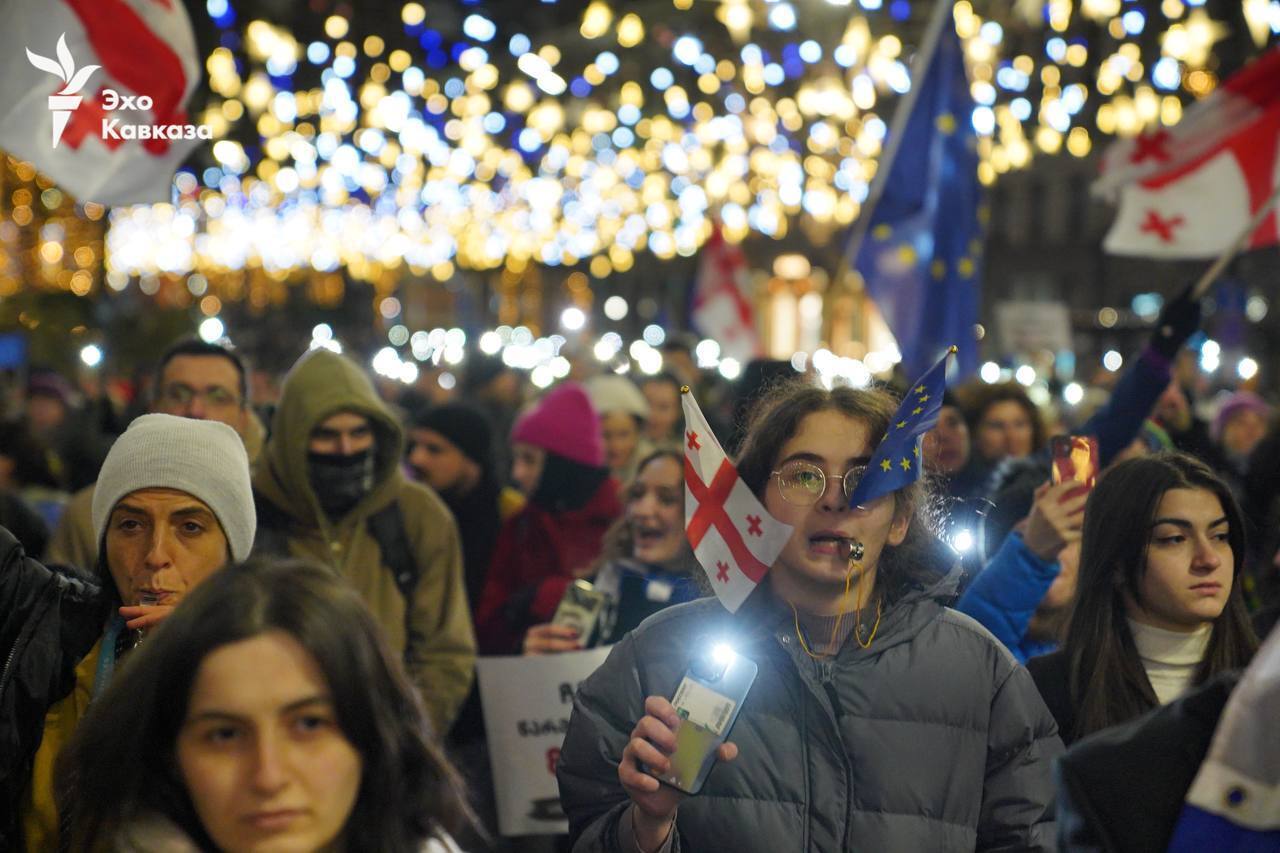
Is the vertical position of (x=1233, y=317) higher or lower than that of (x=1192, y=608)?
higher

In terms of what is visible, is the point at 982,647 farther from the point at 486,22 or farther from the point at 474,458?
the point at 486,22

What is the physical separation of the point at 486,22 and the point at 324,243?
2058cm

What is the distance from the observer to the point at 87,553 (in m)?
5.72

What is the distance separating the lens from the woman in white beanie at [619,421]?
9.35 m

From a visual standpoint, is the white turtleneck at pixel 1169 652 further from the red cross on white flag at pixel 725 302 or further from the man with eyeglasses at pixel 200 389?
the red cross on white flag at pixel 725 302

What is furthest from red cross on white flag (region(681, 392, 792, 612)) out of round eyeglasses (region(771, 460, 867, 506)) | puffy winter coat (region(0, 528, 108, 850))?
puffy winter coat (region(0, 528, 108, 850))

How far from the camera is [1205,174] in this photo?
890 cm

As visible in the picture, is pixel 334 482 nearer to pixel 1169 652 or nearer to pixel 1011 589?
pixel 1011 589

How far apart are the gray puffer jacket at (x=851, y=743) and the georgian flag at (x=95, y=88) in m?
3.67

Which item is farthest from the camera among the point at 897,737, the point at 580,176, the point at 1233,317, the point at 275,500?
the point at 580,176

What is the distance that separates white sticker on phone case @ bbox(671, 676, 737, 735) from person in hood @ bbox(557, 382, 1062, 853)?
0.04 metres

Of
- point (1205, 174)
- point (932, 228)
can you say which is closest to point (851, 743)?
point (1205, 174)

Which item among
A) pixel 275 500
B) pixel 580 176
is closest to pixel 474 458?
pixel 275 500

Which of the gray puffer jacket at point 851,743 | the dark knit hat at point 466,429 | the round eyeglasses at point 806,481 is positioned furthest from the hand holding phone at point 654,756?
the dark knit hat at point 466,429
